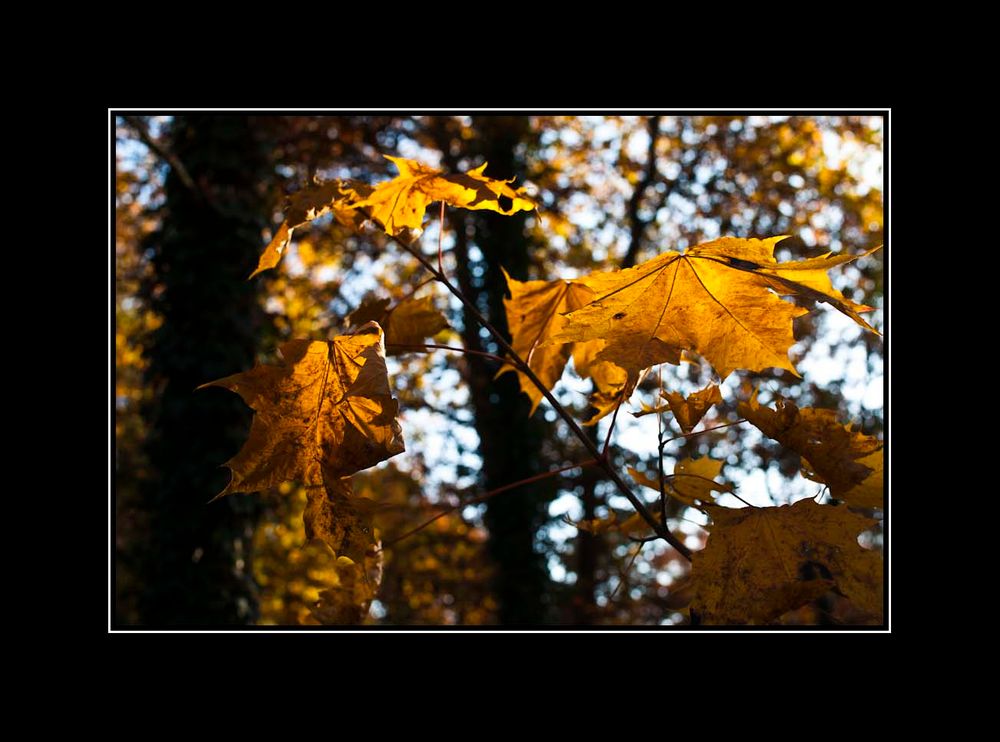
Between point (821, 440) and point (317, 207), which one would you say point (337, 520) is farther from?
point (821, 440)

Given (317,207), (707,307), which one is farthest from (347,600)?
(707,307)

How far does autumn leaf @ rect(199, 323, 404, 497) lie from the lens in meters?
0.99

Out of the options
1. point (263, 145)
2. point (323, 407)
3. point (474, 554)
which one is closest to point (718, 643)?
point (323, 407)

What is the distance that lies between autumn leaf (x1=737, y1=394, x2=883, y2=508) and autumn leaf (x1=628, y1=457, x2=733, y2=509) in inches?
6.3

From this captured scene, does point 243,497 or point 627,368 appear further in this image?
point 243,497

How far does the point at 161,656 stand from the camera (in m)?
0.94

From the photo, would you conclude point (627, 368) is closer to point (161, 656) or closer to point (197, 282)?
point (161, 656)

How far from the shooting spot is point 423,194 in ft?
3.84

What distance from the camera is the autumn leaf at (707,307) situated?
0.95 meters

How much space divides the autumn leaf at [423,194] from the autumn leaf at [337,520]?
0.39 meters

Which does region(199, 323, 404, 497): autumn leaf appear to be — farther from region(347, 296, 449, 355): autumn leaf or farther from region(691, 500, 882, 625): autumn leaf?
region(691, 500, 882, 625): autumn leaf

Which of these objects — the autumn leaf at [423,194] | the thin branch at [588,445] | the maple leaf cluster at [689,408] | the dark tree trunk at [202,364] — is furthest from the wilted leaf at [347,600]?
the dark tree trunk at [202,364]

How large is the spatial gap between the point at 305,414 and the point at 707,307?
0.52 metres
